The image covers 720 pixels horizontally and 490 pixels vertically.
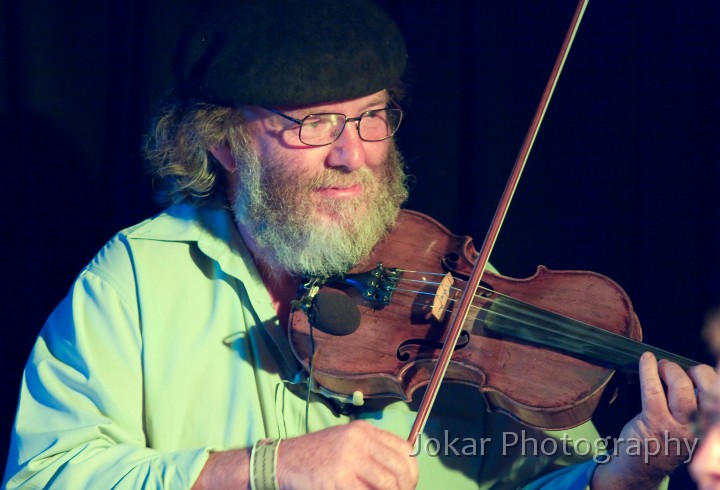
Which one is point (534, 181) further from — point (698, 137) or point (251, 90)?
point (251, 90)

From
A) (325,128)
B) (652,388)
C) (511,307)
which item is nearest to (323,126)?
(325,128)

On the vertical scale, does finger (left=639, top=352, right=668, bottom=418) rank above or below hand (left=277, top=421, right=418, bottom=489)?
above

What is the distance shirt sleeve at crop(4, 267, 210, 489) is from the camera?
4.92 ft

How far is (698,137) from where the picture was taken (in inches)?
86.2

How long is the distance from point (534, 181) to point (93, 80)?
120 cm

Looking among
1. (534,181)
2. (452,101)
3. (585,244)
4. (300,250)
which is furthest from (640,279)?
(300,250)

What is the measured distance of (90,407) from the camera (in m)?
1.60

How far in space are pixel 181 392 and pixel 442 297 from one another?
56cm

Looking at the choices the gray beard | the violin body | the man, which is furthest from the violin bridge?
the man

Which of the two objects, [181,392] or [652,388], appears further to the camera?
[181,392]

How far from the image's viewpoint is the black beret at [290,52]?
5.68ft

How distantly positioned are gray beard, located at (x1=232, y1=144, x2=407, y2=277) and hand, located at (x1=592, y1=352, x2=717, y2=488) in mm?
639

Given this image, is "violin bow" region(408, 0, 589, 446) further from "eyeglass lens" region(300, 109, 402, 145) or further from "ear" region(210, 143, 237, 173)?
"ear" region(210, 143, 237, 173)

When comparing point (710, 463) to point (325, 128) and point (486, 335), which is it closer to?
point (486, 335)
